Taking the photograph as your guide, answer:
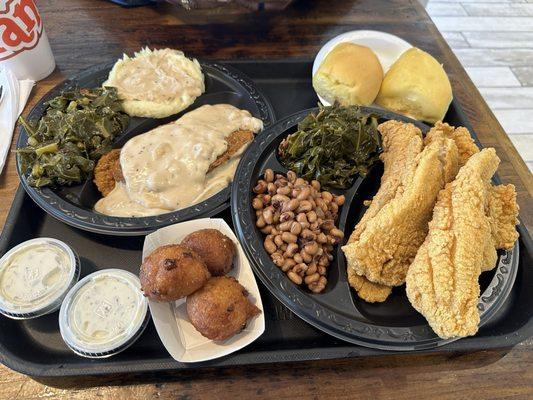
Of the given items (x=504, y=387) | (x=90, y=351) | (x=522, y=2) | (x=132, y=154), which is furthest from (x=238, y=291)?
(x=522, y=2)

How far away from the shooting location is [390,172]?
2000 millimetres

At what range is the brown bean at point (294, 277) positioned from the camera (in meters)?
1.69

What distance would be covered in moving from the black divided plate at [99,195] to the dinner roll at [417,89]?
796mm

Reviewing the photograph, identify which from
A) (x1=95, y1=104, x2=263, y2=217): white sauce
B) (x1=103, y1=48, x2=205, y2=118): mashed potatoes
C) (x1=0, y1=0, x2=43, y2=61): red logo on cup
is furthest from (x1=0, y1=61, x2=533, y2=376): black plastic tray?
(x1=0, y1=0, x2=43, y2=61): red logo on cup

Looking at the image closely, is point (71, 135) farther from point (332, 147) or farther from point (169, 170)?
point (332, 147)

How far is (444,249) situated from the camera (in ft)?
5.20

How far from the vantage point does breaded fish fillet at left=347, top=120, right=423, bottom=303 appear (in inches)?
69.3

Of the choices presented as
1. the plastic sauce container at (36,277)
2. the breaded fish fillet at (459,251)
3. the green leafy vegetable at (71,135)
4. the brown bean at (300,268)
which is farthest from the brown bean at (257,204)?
the green leafy vegetable at (71,135)

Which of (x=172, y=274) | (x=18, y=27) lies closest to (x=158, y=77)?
(x=18, y=27)

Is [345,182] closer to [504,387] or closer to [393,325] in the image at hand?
[393,325]

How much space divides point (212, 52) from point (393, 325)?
2381 mm

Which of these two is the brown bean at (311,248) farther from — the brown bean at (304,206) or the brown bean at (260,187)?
the brown bean at (260,187)

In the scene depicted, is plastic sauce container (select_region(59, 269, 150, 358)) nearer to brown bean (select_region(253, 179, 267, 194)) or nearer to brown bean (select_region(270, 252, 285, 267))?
brown bean (select_region(270, 252, 285, 267))

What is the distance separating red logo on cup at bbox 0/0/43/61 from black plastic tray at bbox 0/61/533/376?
39.1 inches
